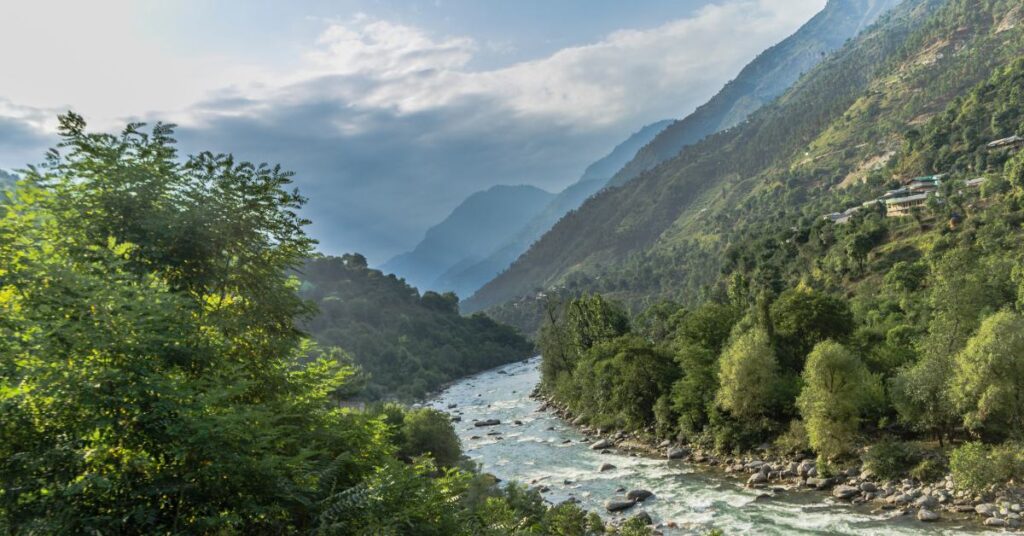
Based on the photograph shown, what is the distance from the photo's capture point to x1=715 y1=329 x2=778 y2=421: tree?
48.8 meters

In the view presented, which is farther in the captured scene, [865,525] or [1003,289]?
[1003,289]

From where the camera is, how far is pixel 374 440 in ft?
54.1

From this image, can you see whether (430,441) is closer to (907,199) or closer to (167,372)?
(167,372)

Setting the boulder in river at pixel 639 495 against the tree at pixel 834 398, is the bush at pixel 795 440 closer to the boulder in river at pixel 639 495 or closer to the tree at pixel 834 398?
the tree at pixel 834 398

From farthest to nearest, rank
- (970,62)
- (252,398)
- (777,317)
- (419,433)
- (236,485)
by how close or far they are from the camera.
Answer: (970,62)
(777,317)
(419,433)
(252,398)
(236,485)

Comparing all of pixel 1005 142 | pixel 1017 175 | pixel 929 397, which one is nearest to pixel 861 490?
pixel 929 397

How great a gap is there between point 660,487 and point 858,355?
1976cm

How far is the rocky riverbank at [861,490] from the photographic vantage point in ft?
102

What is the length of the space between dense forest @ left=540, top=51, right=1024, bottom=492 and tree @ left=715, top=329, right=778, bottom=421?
123 millimetres

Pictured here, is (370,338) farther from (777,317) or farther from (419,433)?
(777,317)

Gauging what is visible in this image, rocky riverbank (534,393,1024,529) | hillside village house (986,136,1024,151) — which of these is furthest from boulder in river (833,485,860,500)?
hillside village house (986,136,1024,151)

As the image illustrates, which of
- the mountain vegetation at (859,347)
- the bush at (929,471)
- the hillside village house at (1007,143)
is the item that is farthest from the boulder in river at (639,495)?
the hillside village house at (1007,143)

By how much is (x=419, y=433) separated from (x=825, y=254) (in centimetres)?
8659

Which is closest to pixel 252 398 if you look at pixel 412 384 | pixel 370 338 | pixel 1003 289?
pixel 1003 289
